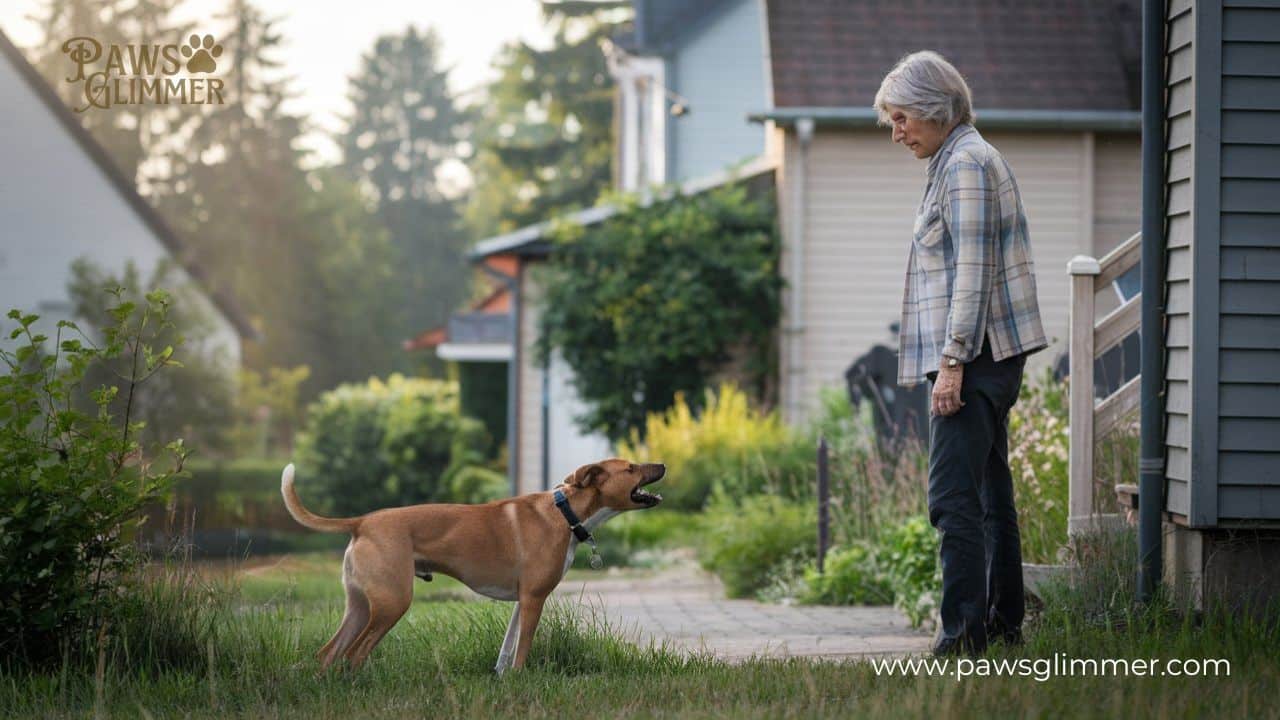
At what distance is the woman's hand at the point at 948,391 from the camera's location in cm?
483

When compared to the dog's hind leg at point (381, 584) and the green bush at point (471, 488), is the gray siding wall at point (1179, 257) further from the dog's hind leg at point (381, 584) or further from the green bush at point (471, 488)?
the green bush at point (471, 488)

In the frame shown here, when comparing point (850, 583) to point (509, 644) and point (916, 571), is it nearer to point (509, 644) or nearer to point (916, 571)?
point (916, 571)

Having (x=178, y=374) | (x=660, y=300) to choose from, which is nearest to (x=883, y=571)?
(x=660, y=300)

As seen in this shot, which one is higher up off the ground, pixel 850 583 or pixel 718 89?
pixel 718 89

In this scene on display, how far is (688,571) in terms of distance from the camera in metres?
11.4

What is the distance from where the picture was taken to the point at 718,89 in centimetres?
1995

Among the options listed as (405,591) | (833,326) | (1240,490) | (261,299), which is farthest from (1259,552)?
(261,299)

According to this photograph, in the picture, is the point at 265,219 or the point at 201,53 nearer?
the point at 201,53

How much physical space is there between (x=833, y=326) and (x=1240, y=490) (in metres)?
10.5

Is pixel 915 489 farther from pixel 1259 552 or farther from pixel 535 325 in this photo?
pixel 535 325

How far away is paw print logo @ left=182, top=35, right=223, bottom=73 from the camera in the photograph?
28.3ft

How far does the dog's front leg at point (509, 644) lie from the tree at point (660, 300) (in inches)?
412

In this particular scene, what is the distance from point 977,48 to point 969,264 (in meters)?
12.1

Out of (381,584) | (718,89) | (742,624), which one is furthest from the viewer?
(718,89)
